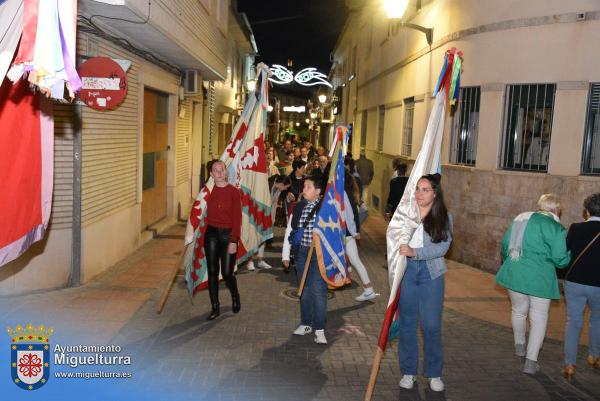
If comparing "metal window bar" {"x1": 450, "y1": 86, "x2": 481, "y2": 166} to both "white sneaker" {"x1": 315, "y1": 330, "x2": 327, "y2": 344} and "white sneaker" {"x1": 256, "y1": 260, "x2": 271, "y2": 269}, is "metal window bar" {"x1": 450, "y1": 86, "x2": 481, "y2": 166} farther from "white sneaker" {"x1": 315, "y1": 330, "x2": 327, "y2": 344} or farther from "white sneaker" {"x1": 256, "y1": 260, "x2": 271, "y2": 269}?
"white sneaker" {"x1": 315, "y1": 330, "x2": 327, "y2": 344}

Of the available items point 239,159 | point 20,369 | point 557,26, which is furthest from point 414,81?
point 20,369

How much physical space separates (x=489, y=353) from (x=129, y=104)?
24.0ft

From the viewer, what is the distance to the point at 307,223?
6.35 meters

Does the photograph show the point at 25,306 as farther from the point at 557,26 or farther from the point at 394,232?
the point at 557,26

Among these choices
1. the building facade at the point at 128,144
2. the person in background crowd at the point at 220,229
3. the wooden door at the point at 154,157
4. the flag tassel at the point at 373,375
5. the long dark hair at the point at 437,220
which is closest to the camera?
the flag tassel at the point at 373,375

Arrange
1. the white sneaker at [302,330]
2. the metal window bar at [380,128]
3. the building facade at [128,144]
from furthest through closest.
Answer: the metal window bar at [380,128]
the building facade at [128,144]
the white sneaker at [302,330]

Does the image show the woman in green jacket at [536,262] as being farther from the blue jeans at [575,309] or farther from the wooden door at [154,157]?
the wooden door at [154,157]

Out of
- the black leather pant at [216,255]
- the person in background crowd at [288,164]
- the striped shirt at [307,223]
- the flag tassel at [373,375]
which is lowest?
the flag tassel at [373,375]

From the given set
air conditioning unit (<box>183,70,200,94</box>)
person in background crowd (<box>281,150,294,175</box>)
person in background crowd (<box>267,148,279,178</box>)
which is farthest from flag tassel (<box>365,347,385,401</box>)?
air conditioning unit (<box>183,70,200,94</box>)

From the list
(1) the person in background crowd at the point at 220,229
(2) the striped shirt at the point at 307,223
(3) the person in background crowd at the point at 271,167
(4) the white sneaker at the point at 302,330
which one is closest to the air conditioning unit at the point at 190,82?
(3) the person in background crowd at the point at 271,167

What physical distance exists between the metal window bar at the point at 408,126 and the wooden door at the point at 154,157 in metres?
6.38

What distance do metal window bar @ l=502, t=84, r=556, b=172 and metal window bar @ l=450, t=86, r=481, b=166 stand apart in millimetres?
731

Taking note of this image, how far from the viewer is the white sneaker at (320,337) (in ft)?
20.6

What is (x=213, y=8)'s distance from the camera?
15477 millimetres
